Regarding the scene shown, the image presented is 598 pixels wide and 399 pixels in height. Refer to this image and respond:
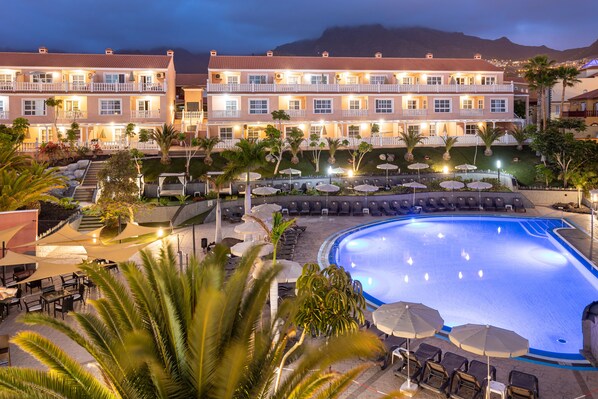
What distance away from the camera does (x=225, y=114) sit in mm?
41094

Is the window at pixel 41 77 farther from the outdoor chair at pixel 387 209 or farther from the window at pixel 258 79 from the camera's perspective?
the outdoor chair at pixel 387 209

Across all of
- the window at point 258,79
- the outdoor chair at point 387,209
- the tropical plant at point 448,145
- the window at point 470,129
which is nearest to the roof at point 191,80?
the window at point 258,79

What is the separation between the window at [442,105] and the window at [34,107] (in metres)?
36.9

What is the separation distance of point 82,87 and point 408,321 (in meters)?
39.0

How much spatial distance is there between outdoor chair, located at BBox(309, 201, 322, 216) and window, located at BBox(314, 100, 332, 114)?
16.4m

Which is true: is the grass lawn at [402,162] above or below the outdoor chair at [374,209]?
above

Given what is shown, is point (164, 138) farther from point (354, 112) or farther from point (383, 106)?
point (383, 106)

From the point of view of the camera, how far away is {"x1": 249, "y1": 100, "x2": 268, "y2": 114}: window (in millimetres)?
42000

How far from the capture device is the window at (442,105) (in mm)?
44812

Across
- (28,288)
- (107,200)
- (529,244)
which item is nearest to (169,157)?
(107,200)

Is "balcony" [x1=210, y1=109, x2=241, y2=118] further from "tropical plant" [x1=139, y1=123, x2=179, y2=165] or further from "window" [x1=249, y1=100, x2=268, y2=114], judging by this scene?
"tropical plant" [x1=139, y1=123, x2=179, y2=165]

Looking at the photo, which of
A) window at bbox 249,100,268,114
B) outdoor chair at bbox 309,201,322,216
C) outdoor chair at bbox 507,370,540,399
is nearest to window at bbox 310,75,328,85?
window at bbox 249,100,268,114

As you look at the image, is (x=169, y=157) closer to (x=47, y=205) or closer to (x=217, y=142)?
(x=217, y=142)

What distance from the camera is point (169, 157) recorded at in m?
36.9
